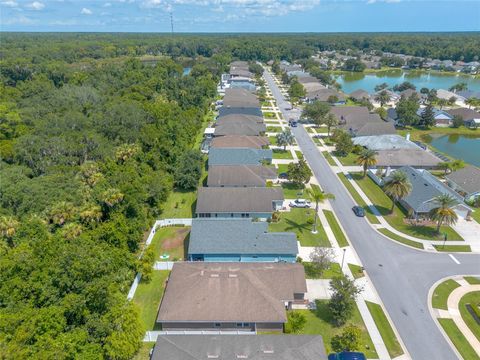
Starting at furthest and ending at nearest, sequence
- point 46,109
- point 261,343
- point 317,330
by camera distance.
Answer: point 46,109 < point 317,330 < point 261,343

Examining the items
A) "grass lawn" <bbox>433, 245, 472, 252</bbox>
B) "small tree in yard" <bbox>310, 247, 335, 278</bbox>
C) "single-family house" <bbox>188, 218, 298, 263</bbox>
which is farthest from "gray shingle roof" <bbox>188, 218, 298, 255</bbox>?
"grass lawn" <bbox>433, 245, 472, 252</bbox>

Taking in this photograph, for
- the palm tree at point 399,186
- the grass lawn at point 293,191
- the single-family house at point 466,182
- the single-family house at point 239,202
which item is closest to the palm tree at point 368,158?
the palm tree at point 399,186

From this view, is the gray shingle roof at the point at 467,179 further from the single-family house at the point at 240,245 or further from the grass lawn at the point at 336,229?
the single-family house at the point at 240,245

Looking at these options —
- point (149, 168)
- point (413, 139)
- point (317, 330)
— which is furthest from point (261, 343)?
point (413, 139)

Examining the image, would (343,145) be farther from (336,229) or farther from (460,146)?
(460,146)

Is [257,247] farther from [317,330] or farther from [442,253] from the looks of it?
[442,253]

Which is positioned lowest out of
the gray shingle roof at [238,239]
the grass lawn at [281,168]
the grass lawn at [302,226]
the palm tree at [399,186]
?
the grass lawn at [302,226]
